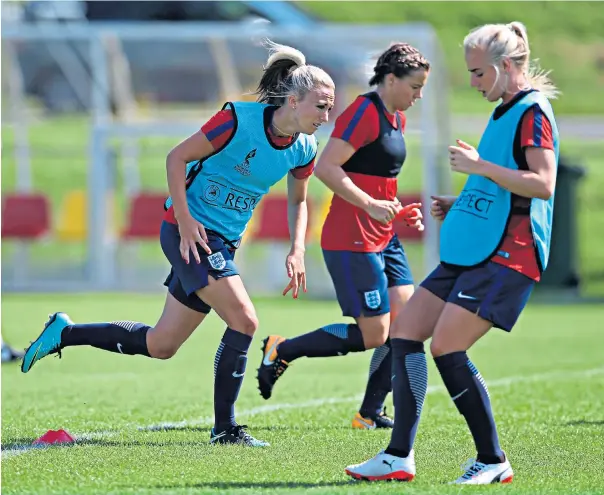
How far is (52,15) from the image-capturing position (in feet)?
75.8

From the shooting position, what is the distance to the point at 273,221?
1900 cm

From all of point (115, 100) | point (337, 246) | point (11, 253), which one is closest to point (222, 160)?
point (337, 246)

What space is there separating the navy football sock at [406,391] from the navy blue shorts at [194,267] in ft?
3.95

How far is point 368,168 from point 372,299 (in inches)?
29.5

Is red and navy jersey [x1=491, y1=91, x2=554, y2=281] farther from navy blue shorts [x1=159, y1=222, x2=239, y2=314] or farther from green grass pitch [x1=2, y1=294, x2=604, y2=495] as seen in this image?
navy blue shorts [x1=159, y1=222, x2=239, y2=314]

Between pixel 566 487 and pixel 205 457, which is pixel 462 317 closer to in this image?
pixel 566 487

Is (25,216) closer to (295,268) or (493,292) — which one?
(295,268)

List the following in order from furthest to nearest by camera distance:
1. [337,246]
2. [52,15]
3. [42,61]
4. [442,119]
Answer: [42,61], [52,15], [442,119], [337,246]

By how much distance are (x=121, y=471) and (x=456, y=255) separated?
1780 millimetres

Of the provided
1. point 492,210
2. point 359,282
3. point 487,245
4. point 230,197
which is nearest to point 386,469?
point 487,245

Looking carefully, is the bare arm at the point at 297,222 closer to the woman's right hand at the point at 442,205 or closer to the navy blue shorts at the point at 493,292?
the woman's right hand at the point at 442,205

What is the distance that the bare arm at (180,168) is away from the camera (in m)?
5.99

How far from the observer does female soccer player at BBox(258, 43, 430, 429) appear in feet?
22.2

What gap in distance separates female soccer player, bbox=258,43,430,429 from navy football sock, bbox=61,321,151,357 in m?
0.93
